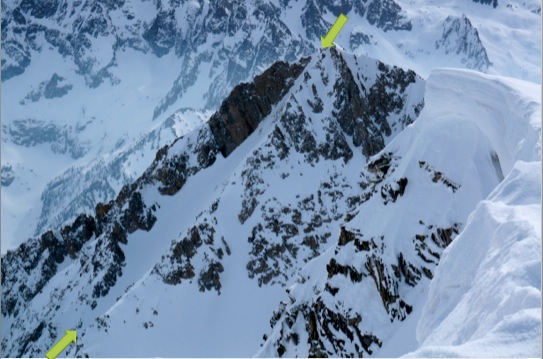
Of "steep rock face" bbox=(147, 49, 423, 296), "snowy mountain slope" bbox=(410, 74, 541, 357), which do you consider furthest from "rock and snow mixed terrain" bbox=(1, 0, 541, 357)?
"steep rock face" bbox=(147, 49, 423, 296)

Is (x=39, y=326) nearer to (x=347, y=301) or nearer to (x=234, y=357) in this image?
(x=234, y=357)

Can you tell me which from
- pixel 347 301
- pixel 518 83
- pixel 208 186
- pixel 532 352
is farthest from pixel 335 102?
pixel 532 352

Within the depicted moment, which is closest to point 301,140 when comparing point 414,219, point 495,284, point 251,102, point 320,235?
point 251,102

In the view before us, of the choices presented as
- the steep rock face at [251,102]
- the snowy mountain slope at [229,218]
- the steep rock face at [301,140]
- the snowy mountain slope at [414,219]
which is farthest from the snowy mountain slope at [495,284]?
the steep rock face at [251,102]

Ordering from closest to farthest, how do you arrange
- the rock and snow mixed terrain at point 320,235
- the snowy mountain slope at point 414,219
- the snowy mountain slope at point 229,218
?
the rock and snow mixed terrain at point 320,235, the snowy mountain slope at point 414,219, the snowy mountain slope at point 229,218

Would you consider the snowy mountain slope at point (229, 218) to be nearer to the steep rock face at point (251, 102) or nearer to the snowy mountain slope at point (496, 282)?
the steep rock face at point (251, 102)

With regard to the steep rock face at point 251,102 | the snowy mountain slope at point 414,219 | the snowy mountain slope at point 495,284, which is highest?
the steep rock face at point 251,102

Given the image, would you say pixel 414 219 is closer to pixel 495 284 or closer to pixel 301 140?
pixel 495 284

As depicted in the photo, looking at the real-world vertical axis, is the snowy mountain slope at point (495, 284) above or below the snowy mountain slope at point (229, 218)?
below
